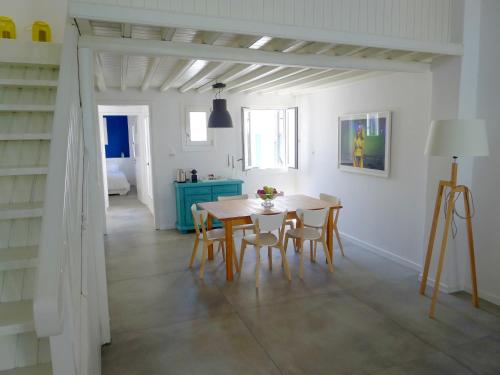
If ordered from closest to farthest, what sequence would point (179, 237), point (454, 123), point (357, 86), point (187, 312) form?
point (454, 123) → point (187, 312) → point (357, 86) → point (179, 237)

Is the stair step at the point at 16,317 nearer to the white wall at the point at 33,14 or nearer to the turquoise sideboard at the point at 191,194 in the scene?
the white wall at the point at 33,14

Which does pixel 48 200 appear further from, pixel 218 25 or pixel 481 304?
pixel 481 304

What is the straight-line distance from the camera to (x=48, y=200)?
54.4 inches

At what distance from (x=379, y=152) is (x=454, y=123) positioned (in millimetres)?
1966

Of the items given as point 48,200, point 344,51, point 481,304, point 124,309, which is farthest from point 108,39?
point 481,304

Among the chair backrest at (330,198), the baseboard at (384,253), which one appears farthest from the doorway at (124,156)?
the baseboard at (384,253)

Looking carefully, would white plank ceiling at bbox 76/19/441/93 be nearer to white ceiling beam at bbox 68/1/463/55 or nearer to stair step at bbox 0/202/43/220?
white ceiling beam at bbox 68/1/463/55

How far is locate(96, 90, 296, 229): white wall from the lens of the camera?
660 centimetres

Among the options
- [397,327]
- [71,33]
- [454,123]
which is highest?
[71,33]

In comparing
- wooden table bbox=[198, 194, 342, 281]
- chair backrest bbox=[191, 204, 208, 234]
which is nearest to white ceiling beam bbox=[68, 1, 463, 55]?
wooden table bbox=[198, 194, 342, 281]

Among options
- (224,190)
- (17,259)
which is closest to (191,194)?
Result: (224,190)

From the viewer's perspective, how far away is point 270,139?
7.66m

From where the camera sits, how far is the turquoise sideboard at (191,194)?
21.4ft

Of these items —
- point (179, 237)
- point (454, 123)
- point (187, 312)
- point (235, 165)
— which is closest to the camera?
point (454, 123)
